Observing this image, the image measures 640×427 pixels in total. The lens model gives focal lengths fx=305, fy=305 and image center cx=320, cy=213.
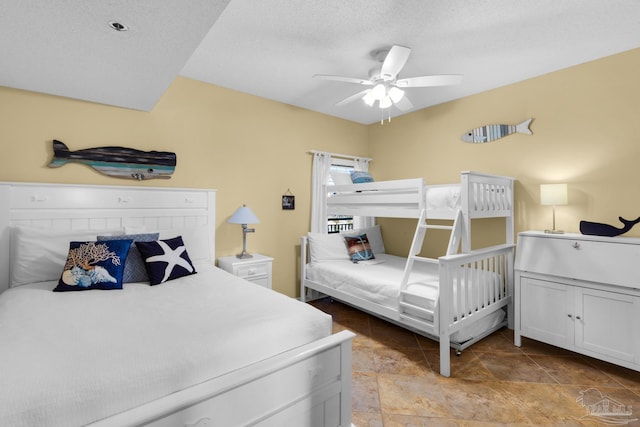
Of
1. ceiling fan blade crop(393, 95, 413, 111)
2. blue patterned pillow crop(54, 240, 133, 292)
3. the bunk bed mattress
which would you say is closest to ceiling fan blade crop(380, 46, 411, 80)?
ceiling fan blade crop(393, 95, 413, 111)

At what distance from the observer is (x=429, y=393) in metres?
2.09

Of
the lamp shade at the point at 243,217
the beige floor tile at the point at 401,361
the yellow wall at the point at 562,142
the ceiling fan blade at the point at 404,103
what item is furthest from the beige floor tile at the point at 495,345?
the lamp shade at the point at 243,217

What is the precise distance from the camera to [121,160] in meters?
2.74

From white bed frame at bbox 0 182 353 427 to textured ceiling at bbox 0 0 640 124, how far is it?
0.85 m

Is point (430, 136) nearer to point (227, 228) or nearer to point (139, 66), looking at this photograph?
point (227, 228)

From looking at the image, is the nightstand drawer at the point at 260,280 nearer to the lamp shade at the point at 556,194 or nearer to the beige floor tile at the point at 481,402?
the beige floor tile at the point at 481,402

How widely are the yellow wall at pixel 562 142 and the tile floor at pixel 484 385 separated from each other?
123cm

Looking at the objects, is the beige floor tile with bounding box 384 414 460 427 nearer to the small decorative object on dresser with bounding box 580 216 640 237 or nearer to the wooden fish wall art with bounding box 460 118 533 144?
the small decorative object on dresser with bounding box 580 216 640 237

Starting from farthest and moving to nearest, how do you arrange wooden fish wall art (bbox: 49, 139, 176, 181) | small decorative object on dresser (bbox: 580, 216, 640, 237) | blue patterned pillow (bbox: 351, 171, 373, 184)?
1. blue patterned pillow (bbox: 351, 171, 373, 184)
2. wooden fish wall art (bbox: 49, 139, 176, 181)
3. small decorative object on dresser (bbox: 580, 216, 640, 237)

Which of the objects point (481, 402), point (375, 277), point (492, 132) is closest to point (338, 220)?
point (375, 277)

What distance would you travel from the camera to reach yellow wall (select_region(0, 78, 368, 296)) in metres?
2.41

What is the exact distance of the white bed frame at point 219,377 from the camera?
108 centimetres

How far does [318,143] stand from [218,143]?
1403mm

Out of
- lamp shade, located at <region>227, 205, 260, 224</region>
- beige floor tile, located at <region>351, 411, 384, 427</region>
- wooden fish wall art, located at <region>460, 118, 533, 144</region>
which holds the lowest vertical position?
beige floor tile, located at <region>351, 411, 384, 427</region>
